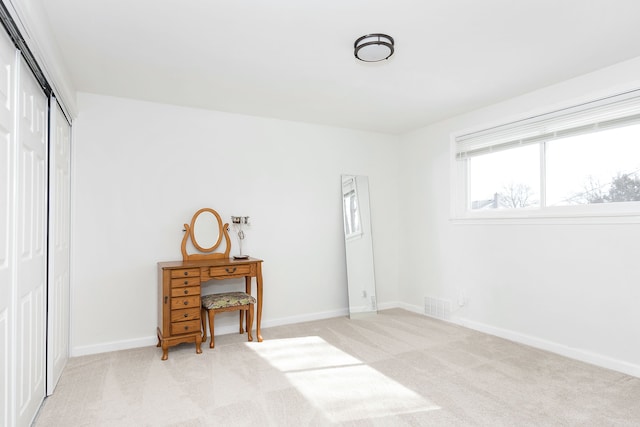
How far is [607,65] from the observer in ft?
9.47

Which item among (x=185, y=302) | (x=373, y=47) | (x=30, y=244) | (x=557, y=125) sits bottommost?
(x=185, y=302)

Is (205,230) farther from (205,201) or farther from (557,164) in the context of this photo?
(557,164)

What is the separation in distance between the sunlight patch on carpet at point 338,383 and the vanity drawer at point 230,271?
674mm

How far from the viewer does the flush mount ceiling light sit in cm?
240

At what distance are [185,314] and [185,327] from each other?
11 cm

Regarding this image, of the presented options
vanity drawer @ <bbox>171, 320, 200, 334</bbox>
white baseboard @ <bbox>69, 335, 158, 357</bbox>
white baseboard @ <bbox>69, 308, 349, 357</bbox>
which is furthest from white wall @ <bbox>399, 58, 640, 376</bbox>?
white baseboard @ <bbox>69, 335, 158, 357</bbox>

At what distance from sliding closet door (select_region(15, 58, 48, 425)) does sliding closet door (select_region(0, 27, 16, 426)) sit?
0.08 m

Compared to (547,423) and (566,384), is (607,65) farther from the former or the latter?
(547,423)

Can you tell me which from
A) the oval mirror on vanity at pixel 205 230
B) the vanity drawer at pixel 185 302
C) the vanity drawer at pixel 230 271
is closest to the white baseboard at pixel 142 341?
the vanity drawer at pixel 185 302

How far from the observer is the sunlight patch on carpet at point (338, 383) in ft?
7.55

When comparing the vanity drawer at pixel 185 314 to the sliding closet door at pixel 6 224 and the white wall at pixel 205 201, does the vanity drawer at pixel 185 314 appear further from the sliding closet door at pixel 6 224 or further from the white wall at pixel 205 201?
the sliding closet door at pixel 6 224

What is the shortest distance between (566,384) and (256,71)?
3239 mm

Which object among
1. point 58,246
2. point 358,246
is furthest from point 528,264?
point 58,246

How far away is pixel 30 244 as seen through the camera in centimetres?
209
